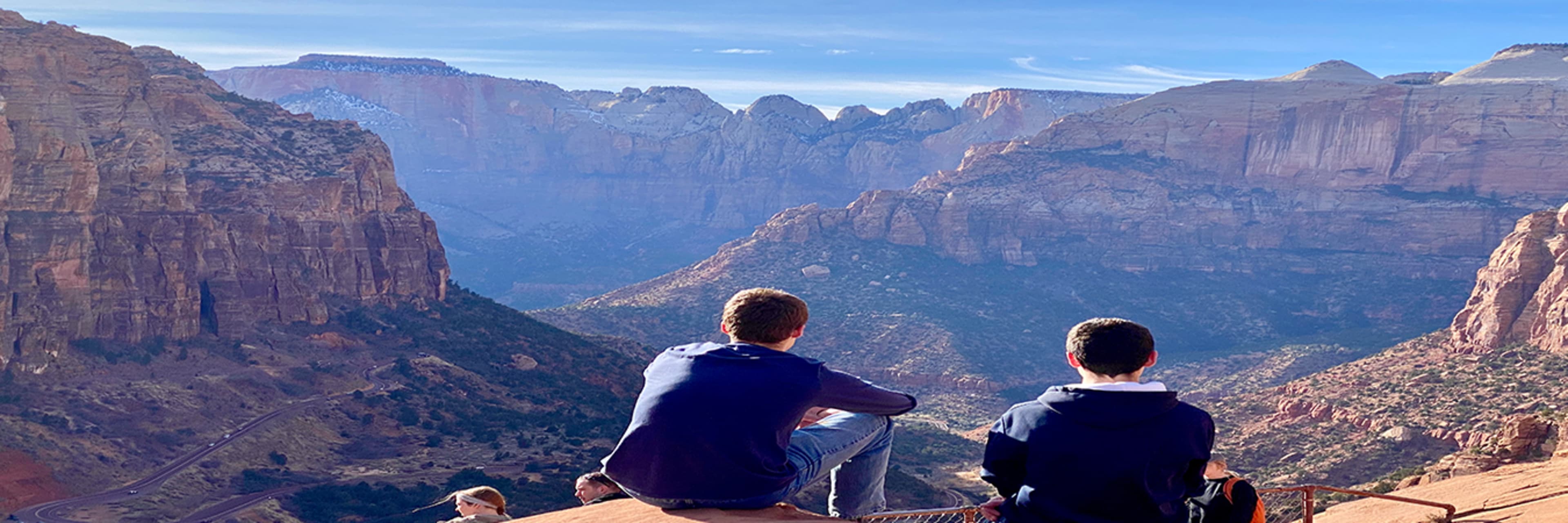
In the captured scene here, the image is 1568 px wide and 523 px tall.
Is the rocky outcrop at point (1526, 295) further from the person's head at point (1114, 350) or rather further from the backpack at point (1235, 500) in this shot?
the person's head at point (1114, 350)

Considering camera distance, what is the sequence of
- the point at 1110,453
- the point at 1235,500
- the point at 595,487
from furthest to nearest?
the point at 595,487 < the point at 1235,500 < the point at 1110,453

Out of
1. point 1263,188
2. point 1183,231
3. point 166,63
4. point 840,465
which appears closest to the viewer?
point 840,465

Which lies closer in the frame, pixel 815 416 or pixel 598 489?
pixel 815 416

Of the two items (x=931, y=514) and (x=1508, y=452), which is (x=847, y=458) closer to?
(x=931, y=514)

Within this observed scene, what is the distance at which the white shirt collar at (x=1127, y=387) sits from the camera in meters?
7.23

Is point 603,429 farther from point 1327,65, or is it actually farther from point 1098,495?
point 1327,65

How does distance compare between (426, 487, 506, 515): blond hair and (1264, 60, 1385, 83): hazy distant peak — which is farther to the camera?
(1264, 60, 1385, 83): hazy distant peak

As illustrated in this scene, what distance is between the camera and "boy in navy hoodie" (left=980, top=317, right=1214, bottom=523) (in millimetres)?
7234

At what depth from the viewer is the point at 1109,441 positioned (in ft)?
23.7

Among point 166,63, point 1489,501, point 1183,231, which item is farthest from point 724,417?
point 1183,231

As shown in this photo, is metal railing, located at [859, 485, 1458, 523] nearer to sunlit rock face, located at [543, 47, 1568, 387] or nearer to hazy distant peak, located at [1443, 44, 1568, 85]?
sunlit rock face, located at [543, 47, 1568, 387]

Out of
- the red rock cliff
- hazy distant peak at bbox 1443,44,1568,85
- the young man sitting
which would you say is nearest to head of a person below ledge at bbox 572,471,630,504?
the young man sitting

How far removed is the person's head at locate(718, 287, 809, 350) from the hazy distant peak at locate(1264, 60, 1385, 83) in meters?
139

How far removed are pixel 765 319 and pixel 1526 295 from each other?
53716mm
